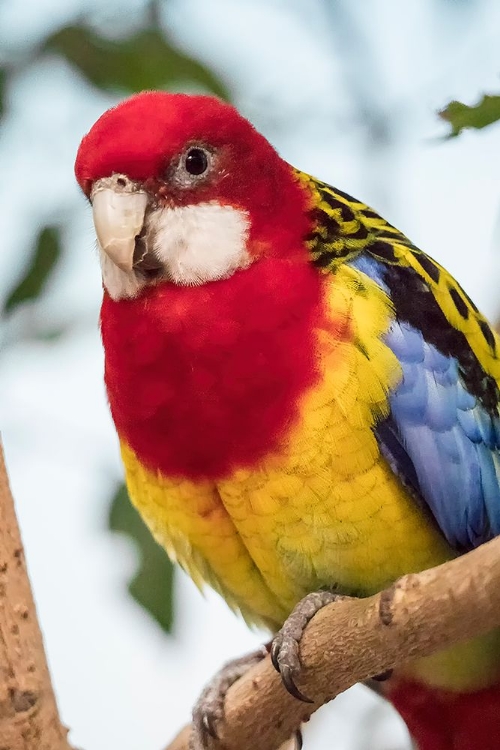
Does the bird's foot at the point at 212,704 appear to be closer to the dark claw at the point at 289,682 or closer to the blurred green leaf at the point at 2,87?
the dark claw at the point at 289,682

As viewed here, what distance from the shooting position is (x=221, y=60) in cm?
141

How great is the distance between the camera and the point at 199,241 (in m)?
0.91

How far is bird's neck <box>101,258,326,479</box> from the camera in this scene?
0.90 metres

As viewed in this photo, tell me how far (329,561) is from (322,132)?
3.08 feet

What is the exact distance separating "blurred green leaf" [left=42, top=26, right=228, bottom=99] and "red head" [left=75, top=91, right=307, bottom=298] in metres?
0.30

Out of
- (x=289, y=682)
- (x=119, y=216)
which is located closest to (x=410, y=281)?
(x=119, y=216)

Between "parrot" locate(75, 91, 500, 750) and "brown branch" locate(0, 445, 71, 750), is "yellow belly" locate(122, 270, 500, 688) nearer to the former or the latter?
"parrot" locate(75, 91, 500, 750)

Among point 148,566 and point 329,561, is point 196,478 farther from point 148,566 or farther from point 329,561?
point 148,566

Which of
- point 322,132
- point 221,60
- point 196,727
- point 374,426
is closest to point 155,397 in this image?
point 374,426

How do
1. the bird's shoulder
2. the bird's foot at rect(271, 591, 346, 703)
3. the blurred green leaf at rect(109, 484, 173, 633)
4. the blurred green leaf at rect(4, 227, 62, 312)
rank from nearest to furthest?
1. the bird's foot at rect(271, 591, 346, 703)
2. the bird's shoulder
3. the blurred green leaf at rect(109, 484, 173, 633)
4. the blurred green leaf at rect(4, 227, 62, 312)

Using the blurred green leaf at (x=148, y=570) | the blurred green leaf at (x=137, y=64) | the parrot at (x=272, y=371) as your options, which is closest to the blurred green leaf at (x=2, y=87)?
the blurred green leaf at (x=137, y=64)

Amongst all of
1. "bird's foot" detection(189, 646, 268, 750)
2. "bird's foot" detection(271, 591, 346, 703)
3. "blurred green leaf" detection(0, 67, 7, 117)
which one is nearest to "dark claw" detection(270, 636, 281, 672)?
"bird's foot" detection(271, 591, 346, 703)

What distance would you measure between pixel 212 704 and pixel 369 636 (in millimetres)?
268

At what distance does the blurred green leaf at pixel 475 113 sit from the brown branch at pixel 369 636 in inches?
15.7
